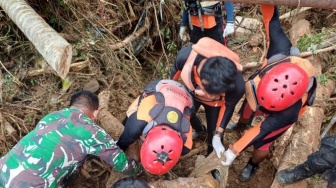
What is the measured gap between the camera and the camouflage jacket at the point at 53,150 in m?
3.02

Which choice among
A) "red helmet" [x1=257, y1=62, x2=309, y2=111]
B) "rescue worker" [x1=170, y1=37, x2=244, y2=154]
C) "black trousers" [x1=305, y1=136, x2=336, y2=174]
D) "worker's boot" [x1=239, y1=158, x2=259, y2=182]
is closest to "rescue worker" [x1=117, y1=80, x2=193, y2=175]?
"rescue worker" [x1=170, y1=37, x2=244, y2=154]

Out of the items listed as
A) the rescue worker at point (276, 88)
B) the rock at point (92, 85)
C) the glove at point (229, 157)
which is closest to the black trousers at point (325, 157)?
the rescue worker at point (276, 88)

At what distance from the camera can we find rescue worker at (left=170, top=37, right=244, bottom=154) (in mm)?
3184

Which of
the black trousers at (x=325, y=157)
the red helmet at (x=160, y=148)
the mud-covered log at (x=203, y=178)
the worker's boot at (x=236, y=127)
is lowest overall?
the worker's boot at (x=236, y=127)

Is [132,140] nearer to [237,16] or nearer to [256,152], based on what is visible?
[256,152]

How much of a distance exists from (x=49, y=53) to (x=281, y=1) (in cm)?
226

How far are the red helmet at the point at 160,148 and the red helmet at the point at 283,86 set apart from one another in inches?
33.8

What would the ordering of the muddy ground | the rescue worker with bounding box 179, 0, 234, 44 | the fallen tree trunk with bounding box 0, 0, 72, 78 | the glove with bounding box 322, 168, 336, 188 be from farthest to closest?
1. the rescue worker with bounding box 179, 0, 234, 44
2. the muddy ground
3. the fallen tree trunk with bounding box 0, 0, 72, 78
4. the glove with bounding box 322, 168, 336, 188

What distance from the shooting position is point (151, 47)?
5.68 m

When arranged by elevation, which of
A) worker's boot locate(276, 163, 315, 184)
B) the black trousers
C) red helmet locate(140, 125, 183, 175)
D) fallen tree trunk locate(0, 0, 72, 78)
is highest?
fallen tree trunk locate(0, 0, 72, 78)

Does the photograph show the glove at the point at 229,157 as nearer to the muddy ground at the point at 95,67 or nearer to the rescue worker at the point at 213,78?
the rescue worker at the point at 213,78

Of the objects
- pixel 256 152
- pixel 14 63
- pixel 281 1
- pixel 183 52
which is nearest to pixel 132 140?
pixel 183 52

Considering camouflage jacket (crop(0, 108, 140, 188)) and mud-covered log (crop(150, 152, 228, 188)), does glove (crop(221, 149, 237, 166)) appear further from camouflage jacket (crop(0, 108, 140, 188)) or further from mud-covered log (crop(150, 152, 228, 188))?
camouflage jacket (crop(0, 108, 140, 188))

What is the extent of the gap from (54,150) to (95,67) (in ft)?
6.79
